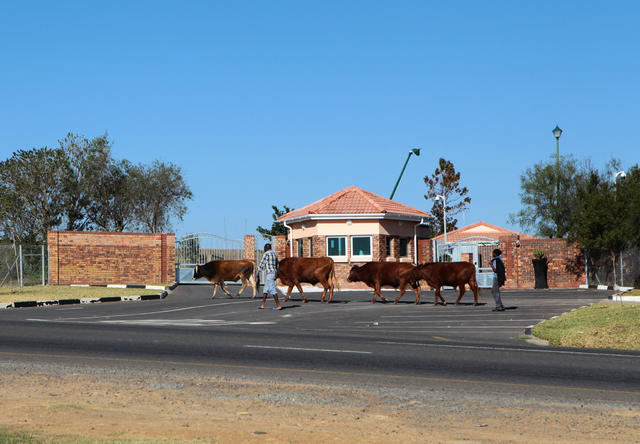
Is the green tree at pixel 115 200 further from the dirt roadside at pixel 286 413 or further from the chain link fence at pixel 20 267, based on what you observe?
the dirt roadside at pixel 286 413

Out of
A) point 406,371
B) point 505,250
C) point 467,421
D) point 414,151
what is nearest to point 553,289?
point 505,250

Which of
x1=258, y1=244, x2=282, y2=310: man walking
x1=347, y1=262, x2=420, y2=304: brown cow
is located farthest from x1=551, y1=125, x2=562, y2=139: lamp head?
x1=258, y1=244, x2=282, y2=310: man walking

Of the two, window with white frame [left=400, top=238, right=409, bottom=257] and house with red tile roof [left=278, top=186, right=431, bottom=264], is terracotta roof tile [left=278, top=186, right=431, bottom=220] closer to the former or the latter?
house with red tile roof [left=278, top=186, right=431, bottom=264]

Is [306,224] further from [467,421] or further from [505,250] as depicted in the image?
[467,421]

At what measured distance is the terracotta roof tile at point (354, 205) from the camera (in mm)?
41656

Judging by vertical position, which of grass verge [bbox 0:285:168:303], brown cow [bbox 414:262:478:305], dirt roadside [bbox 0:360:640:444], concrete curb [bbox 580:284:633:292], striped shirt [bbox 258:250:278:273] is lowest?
dirt roadside [bbox 0:360:640:444]

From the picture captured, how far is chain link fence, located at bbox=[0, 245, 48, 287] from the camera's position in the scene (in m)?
39.3

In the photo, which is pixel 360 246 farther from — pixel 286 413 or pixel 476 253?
pixel 286 413

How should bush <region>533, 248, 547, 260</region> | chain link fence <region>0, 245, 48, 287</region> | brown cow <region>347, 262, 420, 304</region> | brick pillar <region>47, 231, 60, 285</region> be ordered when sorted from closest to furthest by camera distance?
Answer: brown cow <region>347, 262, 420, 304</region>
chain link fence <region>0, 245, 48, 287</region>
bush <region>533, 248, 547, 260</region>
brick pillar <region>47, 231, 60, 285</region>

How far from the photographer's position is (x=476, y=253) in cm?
4228

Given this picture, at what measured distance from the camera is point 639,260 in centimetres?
3625

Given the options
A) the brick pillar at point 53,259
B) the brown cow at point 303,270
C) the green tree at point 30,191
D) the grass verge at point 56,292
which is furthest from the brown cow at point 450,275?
the green tree at point 30,191

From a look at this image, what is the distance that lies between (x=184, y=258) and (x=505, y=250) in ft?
58.1

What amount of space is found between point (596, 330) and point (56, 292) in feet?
85.7
